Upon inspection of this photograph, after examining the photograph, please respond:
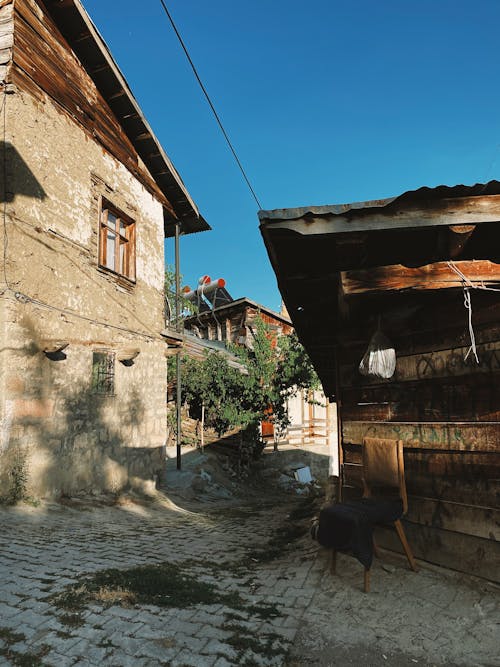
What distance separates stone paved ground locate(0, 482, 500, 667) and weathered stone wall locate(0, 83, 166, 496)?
2.56m

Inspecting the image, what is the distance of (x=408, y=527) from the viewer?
4.09 m

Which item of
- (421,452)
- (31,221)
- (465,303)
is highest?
(31,221)

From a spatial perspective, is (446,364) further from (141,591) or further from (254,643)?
(141,591)

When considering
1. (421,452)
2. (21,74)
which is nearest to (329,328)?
(421,452)

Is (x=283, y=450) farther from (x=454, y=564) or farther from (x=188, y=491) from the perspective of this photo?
(x=454, y=564)

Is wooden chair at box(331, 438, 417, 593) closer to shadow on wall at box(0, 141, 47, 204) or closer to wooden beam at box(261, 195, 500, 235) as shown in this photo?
wooden beam at box(261, 195, 500, 235)

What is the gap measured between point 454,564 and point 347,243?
273 centimetres

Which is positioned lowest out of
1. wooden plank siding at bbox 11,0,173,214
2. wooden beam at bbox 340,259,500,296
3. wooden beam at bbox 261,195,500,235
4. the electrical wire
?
wooden beam at bbox 340,259,500,296

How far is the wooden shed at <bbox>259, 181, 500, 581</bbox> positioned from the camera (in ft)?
10.4

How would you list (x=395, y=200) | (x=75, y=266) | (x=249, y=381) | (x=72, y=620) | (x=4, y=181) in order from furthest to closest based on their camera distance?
(x=249, y=381) < (x=75, y=266) < (x=4, y=181) < (x=72, y=620) < (x=395, y=200)

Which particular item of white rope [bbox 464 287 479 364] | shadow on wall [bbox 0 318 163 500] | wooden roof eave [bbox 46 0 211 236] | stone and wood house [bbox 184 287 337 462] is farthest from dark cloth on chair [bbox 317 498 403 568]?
stone and wood house [bbox 184 287 337 462]

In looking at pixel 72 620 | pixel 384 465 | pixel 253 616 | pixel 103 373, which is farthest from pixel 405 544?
pixel 103 373

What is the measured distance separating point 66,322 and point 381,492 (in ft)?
20.3

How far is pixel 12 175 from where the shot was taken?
7.22 meters
